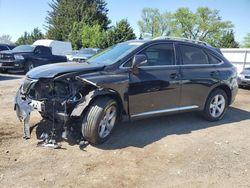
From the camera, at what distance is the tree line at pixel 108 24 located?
1923 inches

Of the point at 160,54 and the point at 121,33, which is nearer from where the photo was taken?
the point at 160,54

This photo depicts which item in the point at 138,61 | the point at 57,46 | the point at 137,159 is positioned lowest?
the point at 137,159

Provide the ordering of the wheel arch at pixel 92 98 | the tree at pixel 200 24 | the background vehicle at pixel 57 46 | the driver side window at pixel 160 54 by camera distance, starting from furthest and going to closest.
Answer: the tree at pixel 200 24 → the background vehicle at pixel 57 46 → the driver side window at pixel 160 54 → the wheel arch at pixel 92 98

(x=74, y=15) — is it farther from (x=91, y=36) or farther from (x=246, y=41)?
(x=246, y=41)

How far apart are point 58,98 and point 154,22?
61639 mm

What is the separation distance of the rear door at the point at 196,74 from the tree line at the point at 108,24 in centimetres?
3852

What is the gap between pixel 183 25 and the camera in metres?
62.9

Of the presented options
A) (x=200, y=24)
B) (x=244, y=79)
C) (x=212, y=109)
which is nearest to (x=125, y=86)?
(x=212, y=109)

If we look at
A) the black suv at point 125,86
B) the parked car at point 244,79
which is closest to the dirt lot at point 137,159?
the black suv at point 125,86

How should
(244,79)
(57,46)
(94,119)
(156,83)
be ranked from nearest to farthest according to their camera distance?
(94,119), (156,83), (244,79), (57,46)

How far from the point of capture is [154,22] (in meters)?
64.3

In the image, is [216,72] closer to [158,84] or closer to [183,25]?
[158,84]

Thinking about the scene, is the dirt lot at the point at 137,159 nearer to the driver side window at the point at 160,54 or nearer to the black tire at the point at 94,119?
the black tire at the point at 94,119

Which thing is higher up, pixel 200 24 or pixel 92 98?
pixel 200 24
